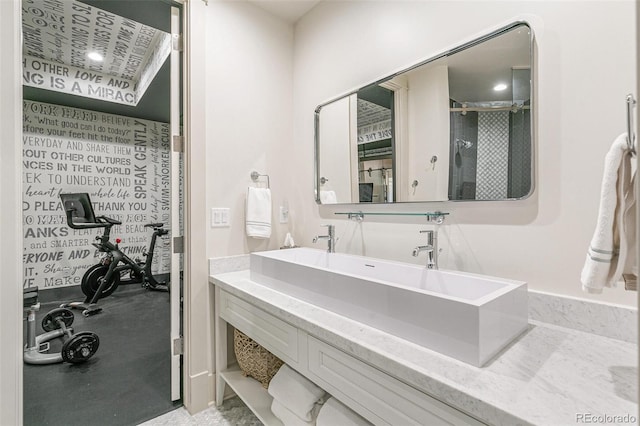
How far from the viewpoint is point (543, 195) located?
106 cm

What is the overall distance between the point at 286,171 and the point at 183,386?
5.05 ft

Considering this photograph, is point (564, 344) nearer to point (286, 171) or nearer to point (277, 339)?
point (277, 339)

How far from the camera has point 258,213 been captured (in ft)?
6.27

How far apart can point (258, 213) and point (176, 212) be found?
49cm

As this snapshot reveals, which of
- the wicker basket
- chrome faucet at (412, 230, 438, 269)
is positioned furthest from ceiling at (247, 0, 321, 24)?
the wicker basket

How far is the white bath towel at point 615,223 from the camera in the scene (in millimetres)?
635

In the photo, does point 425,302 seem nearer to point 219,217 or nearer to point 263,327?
point 263,327

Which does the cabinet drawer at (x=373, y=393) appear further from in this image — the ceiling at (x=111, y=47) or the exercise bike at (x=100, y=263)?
the exercise bike at (x=100, y=263)

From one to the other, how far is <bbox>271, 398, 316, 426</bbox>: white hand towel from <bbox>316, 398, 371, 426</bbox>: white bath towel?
125 mm

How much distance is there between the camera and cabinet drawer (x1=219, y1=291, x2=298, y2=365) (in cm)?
119

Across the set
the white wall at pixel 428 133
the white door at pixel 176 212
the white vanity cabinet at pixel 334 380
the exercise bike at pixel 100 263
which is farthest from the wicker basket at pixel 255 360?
the exercise bike at pixel 100 263

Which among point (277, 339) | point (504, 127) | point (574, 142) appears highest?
point (504, 127)

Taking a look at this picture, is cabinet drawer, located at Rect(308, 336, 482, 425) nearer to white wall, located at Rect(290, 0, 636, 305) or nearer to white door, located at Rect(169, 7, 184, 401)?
white wall, located at Rect(290, 0, 636, 305)

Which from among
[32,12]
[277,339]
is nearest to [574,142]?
[277,339]
